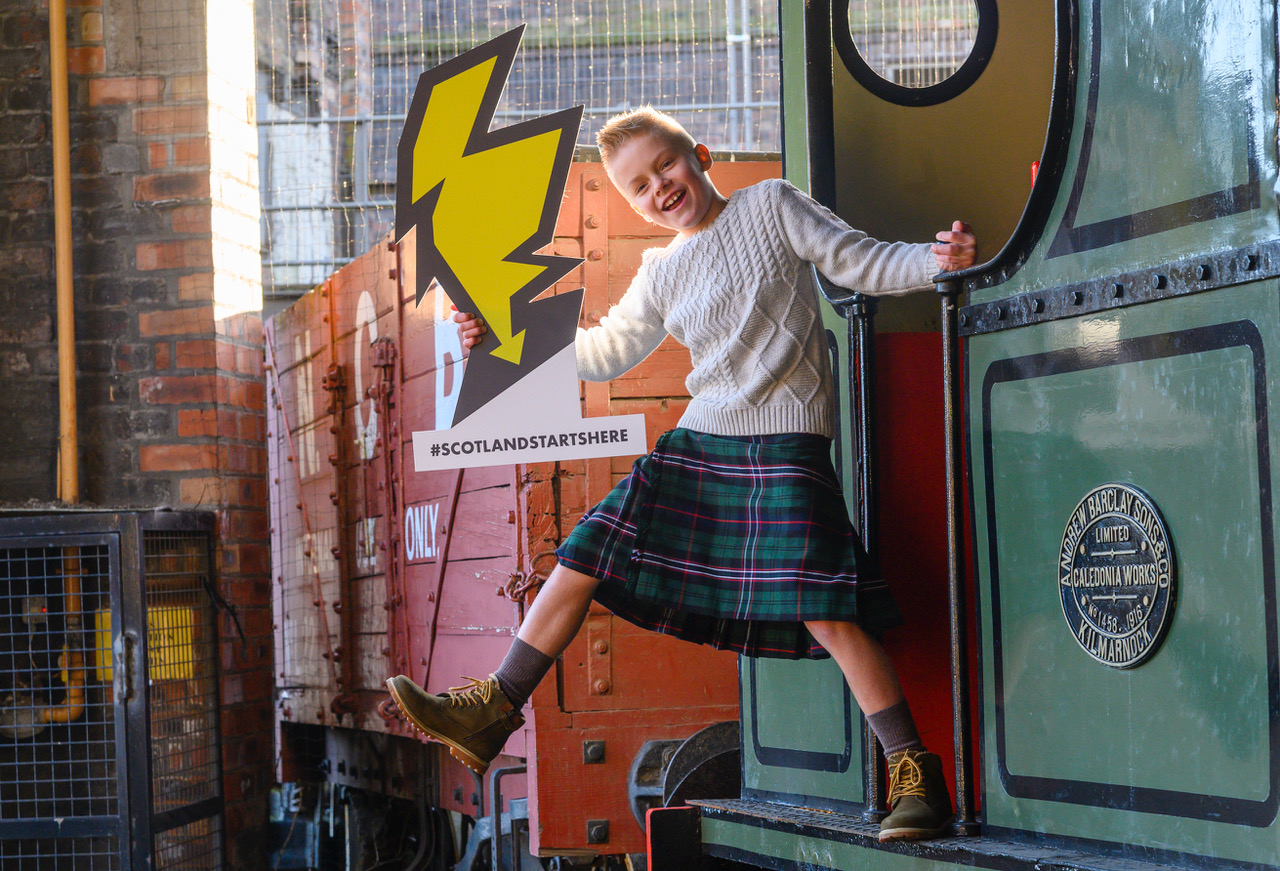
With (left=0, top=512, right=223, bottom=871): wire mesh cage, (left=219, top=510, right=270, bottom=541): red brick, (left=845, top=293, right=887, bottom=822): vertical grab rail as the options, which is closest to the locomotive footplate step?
(left=845, top=293, right=887, bottom=822): vertical grab rail

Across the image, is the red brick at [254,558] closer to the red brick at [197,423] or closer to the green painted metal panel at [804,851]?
the red brick at [197,423]

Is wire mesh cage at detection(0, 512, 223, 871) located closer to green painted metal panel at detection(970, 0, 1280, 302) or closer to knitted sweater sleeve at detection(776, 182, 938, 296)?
knitted sweater sleeve at detection(776, 182, 938, 296)

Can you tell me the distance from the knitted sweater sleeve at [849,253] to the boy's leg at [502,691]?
657mm

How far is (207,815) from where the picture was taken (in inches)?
189

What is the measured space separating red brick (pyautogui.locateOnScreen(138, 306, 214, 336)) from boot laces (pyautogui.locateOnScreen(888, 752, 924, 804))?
13.9ft

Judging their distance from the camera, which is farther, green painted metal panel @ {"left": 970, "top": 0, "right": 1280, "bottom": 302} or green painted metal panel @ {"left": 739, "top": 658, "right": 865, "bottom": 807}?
green painted metal panel @ {"left": 739, "top": 658, "right": 865, "bottom": 807}

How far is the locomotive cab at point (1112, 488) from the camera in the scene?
1.47m

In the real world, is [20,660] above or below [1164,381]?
below

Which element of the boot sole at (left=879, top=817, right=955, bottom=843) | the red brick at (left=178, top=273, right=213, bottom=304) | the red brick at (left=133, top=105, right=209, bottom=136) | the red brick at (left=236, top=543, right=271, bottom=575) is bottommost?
the boot sole at (left=879, top=817, right=955, bottom=843)

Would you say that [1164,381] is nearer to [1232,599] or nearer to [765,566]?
[1232,599]

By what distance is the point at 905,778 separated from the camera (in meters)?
1.91

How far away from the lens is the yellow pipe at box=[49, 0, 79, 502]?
522 centimetres

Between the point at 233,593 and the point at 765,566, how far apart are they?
397cm

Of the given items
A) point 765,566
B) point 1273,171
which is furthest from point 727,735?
point 1273,171
